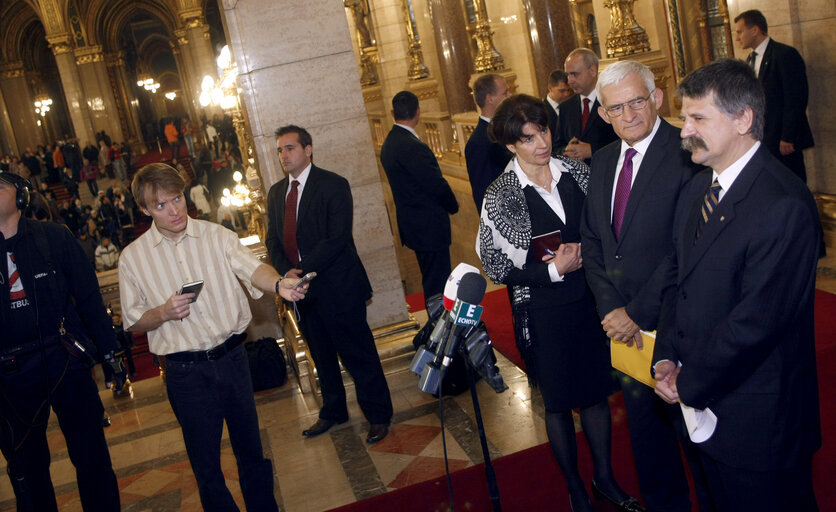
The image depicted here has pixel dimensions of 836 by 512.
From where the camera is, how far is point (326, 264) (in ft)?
15.5

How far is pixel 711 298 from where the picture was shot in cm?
247

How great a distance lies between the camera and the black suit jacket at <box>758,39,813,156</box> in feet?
20.8

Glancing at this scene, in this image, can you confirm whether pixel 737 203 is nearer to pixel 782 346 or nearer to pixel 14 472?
pixel 782 346

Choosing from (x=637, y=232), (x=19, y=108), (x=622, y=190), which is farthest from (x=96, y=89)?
(x=637, y=232)

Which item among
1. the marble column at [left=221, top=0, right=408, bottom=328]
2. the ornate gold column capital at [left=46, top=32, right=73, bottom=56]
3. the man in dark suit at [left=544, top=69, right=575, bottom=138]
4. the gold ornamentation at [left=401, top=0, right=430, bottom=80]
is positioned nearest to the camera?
the marble column at [left=221, top=0, right=408, bottom=328]

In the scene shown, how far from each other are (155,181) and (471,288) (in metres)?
1.66

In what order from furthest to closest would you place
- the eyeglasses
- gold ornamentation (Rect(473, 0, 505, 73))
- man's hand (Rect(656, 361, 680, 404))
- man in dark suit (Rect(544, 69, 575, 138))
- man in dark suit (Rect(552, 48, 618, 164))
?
1. gold ornamentation (Rect(473, 0, 505, 73))
2. man in dark suit (Rect(544, 69, 575, 138))
3. man in dark suit (Rect(552, 48, 618, 164))
4. the eyeglasses
5. man's hand (Rect(656, 361, 680, 404))

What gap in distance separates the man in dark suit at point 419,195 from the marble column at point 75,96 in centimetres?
3187

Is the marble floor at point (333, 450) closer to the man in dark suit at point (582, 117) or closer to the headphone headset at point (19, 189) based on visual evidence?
the man in dark suit at point (582, 117)

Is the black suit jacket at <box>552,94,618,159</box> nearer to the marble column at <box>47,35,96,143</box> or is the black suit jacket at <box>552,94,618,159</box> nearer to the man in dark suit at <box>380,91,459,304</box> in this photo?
the man in dark suit at <box>380,91,459,304</box>

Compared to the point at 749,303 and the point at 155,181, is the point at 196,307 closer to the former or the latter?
the point at 155,181

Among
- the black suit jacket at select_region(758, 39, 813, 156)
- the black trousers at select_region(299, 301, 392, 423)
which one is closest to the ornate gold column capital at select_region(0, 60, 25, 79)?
the black trousers at select_region(299, 301, 392, 423)

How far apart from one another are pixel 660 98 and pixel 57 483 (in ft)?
14.7

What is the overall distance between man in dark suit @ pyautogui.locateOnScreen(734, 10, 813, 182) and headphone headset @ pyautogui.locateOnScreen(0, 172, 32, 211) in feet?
17.4
